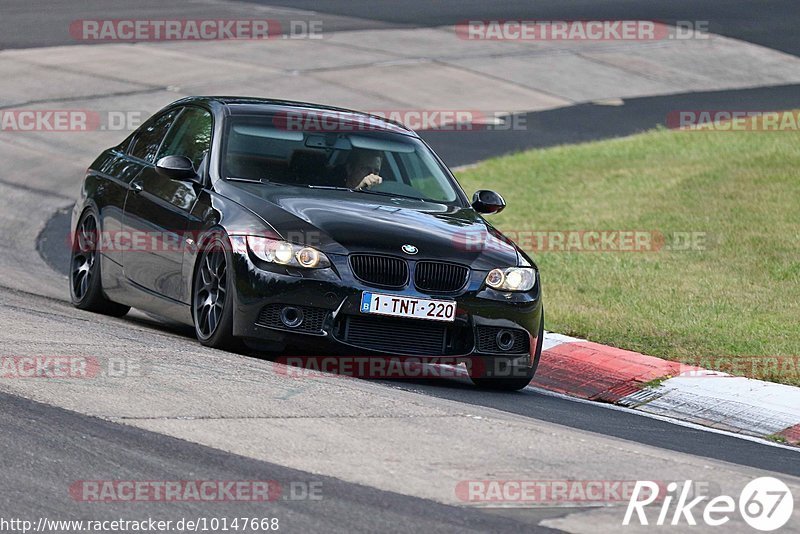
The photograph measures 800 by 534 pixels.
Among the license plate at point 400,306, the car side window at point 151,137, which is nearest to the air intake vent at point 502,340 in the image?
the license plate at point 400,306

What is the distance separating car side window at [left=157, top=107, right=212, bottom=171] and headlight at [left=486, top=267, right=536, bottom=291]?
2.13 meters

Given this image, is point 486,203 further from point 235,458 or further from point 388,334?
point 235,458

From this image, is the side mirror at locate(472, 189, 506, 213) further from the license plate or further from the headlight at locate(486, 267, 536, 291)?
the license plate

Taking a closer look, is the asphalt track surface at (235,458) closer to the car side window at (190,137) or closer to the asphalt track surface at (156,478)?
the asphalt track surface at (156,478)

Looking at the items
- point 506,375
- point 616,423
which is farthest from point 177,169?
point 616,423

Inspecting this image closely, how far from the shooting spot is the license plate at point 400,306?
841cm

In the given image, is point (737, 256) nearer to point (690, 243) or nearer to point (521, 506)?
point (690, 243)

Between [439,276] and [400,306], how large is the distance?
322mm

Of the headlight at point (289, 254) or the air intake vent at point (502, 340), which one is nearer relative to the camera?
the headlight at point (289, 254)

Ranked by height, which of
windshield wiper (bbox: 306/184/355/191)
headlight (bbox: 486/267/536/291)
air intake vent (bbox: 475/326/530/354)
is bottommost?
air intake vent (bbox: 475/326/530/354)

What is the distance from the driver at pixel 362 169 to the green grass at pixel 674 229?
7.27ft

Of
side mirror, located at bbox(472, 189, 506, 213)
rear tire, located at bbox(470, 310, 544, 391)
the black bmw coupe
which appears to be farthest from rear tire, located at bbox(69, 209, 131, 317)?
rear tire, located at bbox(470, 310, 544, 391)

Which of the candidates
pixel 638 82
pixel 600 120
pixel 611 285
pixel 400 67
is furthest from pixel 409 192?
pixel 638 82

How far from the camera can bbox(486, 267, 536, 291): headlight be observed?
877 cm
